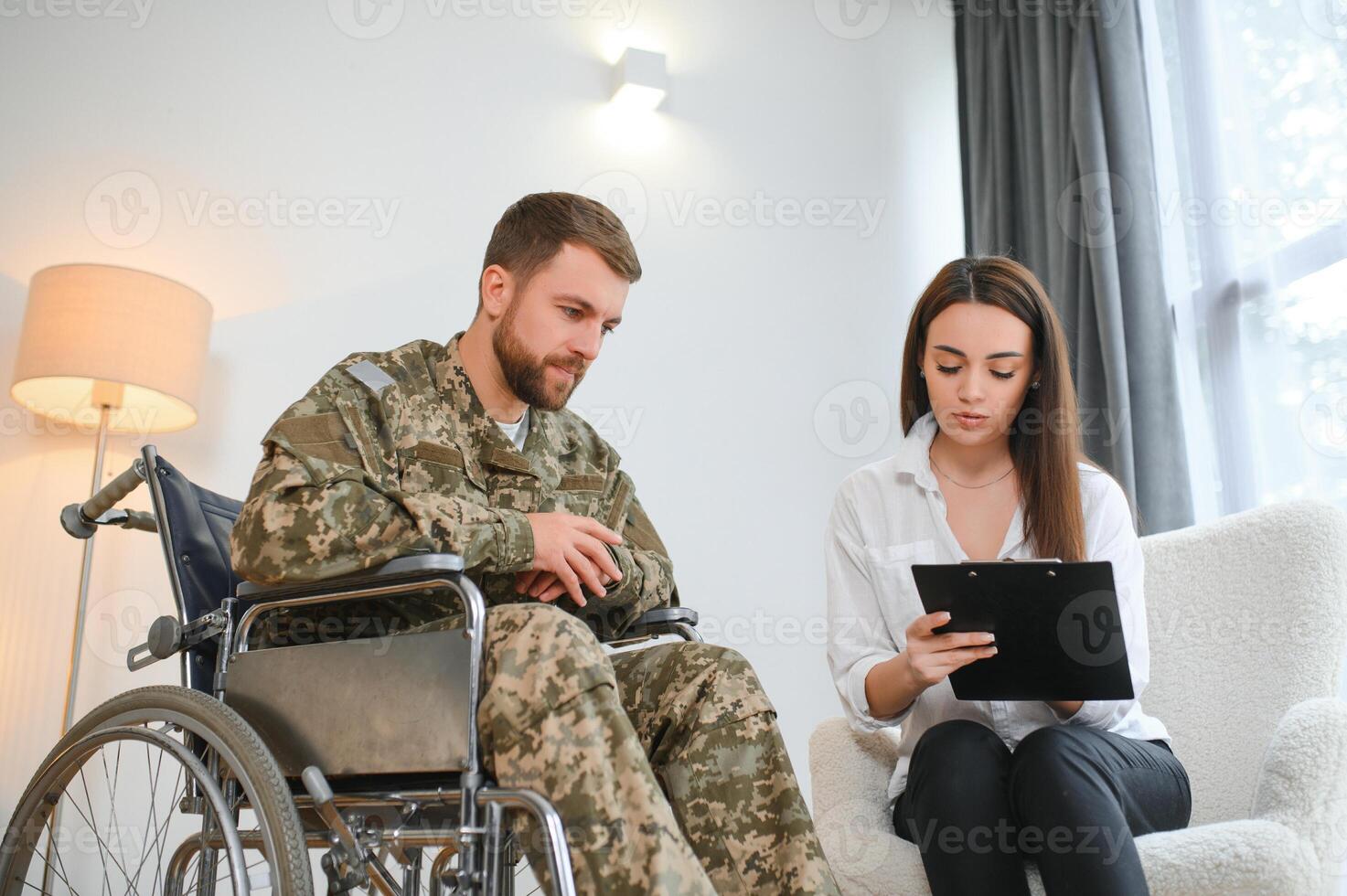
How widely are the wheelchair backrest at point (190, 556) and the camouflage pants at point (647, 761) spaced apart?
0.31m

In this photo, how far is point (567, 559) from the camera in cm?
137

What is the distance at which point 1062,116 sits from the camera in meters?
2.92

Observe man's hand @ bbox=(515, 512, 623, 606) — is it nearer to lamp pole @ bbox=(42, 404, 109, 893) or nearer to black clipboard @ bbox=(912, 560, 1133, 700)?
black clipboard @ bbox=(912, 560, 1133, 700)

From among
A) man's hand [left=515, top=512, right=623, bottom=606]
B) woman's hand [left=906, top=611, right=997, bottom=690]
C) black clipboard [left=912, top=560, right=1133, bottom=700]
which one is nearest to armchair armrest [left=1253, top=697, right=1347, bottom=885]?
black clipboard [left=912, top=560, right=1133, bottom=700]

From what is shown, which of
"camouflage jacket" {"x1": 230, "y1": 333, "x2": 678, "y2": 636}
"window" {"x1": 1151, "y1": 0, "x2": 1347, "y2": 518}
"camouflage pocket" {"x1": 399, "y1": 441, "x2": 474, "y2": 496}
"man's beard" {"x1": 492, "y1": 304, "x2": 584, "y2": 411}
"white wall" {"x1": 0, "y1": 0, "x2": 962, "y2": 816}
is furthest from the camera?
"white wall" {"x1": 0, "y1": 0, "x2": 962, "y2": 816}

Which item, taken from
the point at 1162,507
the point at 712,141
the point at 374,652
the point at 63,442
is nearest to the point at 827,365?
the point at 712,141

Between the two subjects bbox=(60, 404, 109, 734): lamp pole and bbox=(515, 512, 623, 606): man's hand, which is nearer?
bbox=(515, 512, 623, 606): man's hand

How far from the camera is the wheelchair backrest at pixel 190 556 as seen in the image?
4.74 ft

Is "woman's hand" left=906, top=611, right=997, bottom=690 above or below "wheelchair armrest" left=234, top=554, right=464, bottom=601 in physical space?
below

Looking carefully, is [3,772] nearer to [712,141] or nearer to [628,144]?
[628,144]

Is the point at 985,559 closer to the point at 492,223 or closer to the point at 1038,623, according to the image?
the point at 1038,623

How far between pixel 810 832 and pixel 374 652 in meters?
0.52

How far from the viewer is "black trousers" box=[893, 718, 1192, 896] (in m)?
1.21

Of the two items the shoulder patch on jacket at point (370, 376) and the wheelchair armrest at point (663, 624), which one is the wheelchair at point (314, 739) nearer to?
the wheelchair armrest at point (663, 624)
